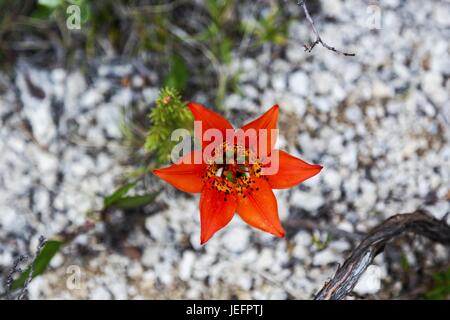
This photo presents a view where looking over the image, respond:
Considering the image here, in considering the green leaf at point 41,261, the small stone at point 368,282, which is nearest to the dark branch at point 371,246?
the small stone at point 368,282

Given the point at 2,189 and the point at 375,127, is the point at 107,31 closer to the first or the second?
the point at 2,189

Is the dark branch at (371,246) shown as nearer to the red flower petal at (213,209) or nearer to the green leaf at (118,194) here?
the red flower petal at (213,209)

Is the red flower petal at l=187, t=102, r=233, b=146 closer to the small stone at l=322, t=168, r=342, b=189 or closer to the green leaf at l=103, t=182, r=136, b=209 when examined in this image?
the green leaf at l=103, t=182, r=136, b=209

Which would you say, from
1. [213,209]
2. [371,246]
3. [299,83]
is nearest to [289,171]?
[213,209]

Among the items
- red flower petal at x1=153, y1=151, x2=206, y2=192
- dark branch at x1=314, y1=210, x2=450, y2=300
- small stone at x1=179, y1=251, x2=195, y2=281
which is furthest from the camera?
small stone at x1=179, y1=251, x2=195, y2=281

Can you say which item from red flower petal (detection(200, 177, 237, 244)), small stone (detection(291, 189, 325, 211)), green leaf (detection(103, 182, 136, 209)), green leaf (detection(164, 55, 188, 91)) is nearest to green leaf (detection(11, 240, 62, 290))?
green leaf (detection(103, 182, 136, 209))

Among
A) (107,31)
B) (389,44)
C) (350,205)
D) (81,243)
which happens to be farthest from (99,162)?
(389,44)

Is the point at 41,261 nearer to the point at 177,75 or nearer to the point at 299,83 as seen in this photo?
the point at 177,75
